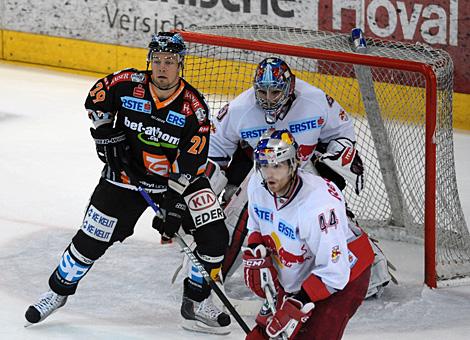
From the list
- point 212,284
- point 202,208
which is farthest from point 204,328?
point 202,208

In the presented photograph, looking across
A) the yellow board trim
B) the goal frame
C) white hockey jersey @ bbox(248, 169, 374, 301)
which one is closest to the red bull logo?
white hockey jersey @ bbox(248, 169, 374, 301)

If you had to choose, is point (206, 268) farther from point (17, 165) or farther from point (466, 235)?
point (17, 165)

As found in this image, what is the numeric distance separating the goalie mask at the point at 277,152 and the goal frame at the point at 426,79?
144 cm

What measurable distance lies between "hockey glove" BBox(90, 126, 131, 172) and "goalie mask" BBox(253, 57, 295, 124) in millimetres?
556

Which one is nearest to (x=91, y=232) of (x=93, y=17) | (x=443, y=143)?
(x=443, y=143)

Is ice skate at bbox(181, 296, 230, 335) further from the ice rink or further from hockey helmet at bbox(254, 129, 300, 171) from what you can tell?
hockey helmet at bbox(254, 129, 300, 171)

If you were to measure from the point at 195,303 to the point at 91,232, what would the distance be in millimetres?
518

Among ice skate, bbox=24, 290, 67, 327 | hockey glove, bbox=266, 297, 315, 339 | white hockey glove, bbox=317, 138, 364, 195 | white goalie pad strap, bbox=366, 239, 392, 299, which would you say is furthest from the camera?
white goalie pad strap, bbox=366, 239, 392, 299

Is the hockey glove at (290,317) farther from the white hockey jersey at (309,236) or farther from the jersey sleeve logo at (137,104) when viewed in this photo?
the jersey sleeve logo at (137,104)

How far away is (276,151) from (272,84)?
1033mm

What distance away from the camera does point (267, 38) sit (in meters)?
5.36

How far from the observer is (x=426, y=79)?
16.4 ft

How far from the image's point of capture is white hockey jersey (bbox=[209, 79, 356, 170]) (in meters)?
4.91

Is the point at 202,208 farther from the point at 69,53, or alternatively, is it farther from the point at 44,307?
the point at 69,53
